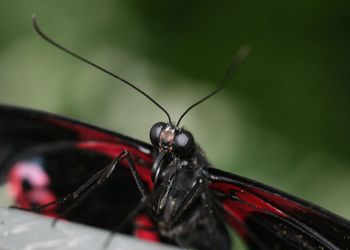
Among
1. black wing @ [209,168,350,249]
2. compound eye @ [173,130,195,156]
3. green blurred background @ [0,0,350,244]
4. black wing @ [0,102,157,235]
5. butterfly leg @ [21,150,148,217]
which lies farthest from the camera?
green blurred background @ [0,0,350,244]

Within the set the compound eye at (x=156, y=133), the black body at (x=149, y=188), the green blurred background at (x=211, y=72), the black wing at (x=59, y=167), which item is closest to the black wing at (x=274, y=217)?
the black body at (x=149, y=188)

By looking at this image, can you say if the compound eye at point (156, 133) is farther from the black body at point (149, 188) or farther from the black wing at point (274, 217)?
the black wing at point (274, 217)

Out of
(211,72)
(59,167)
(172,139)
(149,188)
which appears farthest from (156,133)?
(211,72)

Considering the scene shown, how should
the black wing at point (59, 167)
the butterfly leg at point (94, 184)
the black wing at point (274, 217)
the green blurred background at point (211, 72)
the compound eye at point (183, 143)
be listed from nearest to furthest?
the black wing at point (274, 217) → the butterfly leg at point (94, 184) → the compound eye at point (183, 143) → the black wing at point (59, 167) → the green blurred background at point (211, 72)

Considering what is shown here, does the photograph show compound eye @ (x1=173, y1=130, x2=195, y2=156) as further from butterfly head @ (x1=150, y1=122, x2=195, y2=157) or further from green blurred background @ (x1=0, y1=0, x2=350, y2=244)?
green blurred background @ (x1=0, y1=0, x2=350, y2=244)

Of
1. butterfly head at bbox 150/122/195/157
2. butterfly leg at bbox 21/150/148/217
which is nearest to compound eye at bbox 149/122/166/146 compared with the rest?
butterfly head at bbox 150/122/195/157

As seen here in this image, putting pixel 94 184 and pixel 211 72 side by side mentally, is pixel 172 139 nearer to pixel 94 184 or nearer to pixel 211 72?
pixel 94 184

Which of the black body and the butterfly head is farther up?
the butterfly head
